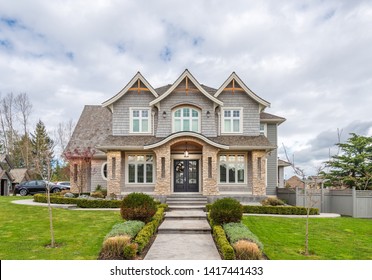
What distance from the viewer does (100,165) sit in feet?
77.6

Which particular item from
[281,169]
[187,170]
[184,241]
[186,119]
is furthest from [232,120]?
[184,241]

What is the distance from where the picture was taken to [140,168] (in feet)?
67.8

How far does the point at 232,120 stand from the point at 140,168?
23.5ft

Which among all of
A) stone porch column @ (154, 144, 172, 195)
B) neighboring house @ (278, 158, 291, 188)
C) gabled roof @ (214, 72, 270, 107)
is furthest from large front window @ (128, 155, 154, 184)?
neighboring house @ (278, 158, 291, 188)

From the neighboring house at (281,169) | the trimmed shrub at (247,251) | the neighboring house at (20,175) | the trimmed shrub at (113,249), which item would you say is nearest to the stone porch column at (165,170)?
the neighboring house at (281,169)

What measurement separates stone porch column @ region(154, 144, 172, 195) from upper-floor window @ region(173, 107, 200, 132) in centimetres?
196

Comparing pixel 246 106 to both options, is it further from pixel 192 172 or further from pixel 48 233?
pixel 48 233

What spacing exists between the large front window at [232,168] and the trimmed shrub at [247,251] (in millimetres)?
12544

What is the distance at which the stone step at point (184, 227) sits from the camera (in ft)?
37.4

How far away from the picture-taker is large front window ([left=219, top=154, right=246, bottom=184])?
20625mm

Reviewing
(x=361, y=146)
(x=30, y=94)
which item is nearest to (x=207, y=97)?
(x=361, y=146)

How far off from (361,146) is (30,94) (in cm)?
3975

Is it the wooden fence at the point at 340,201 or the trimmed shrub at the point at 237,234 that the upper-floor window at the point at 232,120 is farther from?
the trimmed shrub at the point at 237,234

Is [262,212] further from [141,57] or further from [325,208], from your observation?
[141,57]
